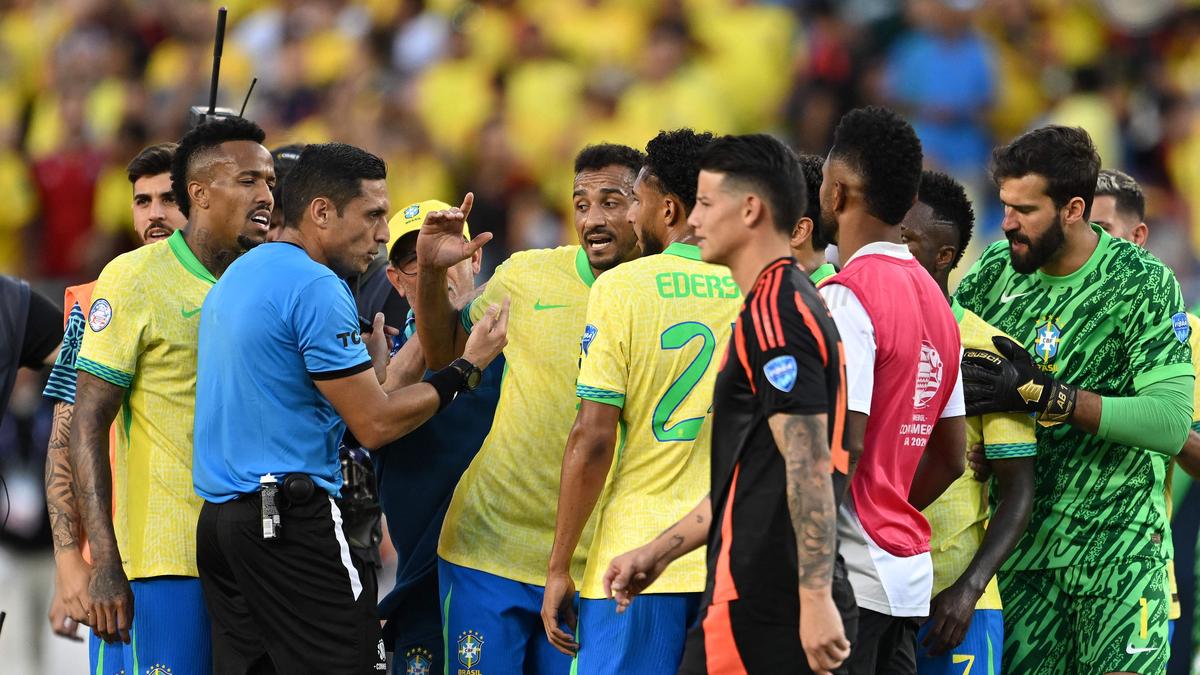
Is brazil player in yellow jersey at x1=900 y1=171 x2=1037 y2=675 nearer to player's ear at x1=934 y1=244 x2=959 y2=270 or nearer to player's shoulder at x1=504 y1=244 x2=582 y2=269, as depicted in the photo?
player's ear at x1=934 y1=244 x2=959 y2=270

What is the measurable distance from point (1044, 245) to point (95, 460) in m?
3.33

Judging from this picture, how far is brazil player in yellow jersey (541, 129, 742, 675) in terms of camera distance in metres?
4.70

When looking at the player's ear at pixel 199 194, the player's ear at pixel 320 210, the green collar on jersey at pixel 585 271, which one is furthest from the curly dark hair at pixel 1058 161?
the player's ear at pixel 199 194

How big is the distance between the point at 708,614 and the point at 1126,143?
7953 millimetres

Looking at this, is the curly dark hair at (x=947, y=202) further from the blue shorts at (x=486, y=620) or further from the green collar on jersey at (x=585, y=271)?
the blue shorts at (x=486, y=620)

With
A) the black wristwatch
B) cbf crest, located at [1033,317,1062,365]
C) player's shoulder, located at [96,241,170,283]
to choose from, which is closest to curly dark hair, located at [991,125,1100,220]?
cbf crest, located at [1033,317,1062,365]

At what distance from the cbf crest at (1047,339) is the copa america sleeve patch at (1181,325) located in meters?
0.42

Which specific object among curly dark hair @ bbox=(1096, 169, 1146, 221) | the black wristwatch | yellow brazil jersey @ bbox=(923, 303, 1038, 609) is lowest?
yellow brazil jersey @ bbox=(923, 303, 1038, 609)

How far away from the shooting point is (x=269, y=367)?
454cm

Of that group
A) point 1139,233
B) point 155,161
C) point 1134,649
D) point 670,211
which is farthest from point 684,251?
point 1139,233

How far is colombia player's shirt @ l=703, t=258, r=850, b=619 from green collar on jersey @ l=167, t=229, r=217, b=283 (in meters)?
2.07

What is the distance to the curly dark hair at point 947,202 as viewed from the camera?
211 inches

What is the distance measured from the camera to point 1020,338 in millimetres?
5395

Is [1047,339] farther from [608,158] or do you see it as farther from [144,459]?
[144,459]
